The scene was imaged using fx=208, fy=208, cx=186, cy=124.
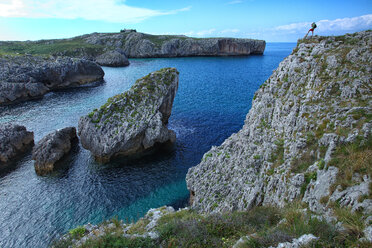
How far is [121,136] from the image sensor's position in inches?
1391

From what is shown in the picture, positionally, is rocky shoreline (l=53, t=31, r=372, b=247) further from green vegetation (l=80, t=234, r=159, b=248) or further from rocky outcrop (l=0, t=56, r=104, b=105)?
rocky outcrop (l=0, t=56, r=104, b=105)

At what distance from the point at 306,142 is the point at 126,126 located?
28.2 meters

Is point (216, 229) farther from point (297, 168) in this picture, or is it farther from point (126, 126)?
point (126, 126)

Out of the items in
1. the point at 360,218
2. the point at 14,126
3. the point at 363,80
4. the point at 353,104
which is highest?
the point at 363,80

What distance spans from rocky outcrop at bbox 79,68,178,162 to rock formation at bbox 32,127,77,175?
3015mm

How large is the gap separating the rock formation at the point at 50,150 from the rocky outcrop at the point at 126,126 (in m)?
3.01

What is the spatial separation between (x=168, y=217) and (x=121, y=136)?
882 inches

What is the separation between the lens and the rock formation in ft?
109

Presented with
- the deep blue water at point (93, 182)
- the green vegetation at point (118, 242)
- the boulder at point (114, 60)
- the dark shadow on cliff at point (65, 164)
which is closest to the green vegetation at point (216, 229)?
the green vegetation at point (118, 242)

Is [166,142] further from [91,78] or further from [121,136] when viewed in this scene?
[91,78]

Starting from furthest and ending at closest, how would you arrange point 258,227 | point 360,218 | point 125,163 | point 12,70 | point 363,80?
1. point 12,70
2. point 125,163
3. point 363,80
4. point 258,227
5. point 360,218

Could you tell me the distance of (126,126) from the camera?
3600cm

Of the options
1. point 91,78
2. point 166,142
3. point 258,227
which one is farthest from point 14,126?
point 91,78

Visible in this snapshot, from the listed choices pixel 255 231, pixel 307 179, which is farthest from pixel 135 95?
pixel 255 231
